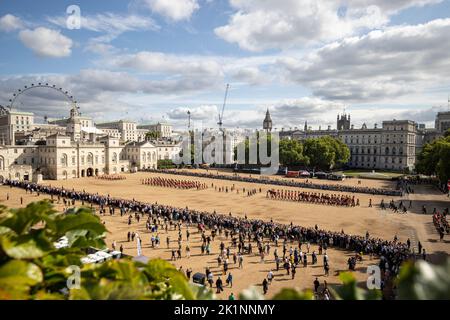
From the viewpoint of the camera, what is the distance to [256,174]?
8650cm

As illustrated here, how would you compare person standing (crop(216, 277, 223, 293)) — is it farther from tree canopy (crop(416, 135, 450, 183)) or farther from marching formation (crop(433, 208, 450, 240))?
tree canopy (crop(416, 135, 450, 183))

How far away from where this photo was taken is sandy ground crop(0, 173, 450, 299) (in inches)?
851

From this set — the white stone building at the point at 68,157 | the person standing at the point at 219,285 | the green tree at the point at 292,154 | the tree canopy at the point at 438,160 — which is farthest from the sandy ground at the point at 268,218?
the green tree at the point at 292,154

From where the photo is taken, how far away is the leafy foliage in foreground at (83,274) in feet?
7.43

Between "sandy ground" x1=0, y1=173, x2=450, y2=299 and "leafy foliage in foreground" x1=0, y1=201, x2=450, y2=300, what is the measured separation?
138 inches

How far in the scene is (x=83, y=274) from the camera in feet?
12.1

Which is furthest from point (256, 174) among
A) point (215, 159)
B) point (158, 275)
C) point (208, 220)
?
point (158, 275)

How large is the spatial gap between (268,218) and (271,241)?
378 inches

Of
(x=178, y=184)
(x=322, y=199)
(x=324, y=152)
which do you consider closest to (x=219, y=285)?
(x=322, y=199)

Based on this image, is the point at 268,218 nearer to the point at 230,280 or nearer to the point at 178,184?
the point at 230,280

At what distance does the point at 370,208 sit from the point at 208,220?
917 inches

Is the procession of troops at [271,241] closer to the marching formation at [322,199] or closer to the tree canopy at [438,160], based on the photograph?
the marching formation at [322,199]

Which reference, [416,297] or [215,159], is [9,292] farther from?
[215,159]

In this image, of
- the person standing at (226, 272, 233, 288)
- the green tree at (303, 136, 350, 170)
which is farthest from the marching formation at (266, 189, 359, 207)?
the green tree at (303, 136, 350, 170)
